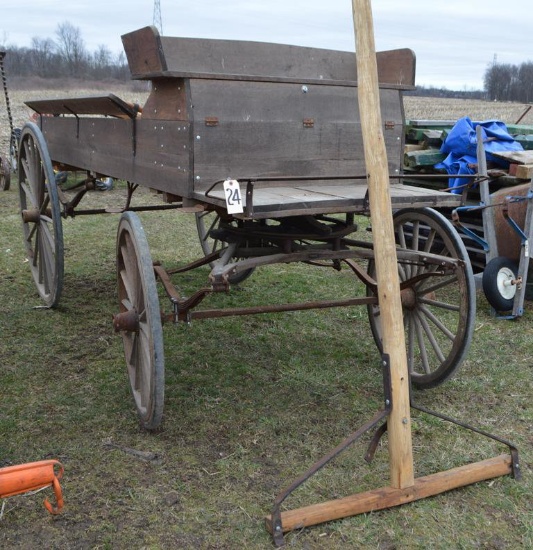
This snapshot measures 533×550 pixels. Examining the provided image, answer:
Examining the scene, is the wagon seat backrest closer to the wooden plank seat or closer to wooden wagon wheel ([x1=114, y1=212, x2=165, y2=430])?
the wooden plank seat

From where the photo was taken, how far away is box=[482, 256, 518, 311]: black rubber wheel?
4.99 metres

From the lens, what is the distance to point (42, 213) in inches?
187

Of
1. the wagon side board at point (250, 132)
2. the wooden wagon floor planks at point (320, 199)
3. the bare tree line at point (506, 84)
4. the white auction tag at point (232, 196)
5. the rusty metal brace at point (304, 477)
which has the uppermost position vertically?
the bare tree line at point (506, 84)

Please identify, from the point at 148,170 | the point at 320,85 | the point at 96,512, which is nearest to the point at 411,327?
the point at 320,85

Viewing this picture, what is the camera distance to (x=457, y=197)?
10.3 ft

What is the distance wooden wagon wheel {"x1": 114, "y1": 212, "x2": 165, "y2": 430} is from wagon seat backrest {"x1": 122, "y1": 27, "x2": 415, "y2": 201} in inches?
14.2

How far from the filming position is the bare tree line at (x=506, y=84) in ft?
38.8

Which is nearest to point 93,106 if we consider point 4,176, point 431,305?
point 431,305

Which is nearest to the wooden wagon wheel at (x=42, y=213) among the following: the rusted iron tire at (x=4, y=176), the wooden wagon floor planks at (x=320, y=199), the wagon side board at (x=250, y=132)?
the wagon side board at (x=250, y=132)

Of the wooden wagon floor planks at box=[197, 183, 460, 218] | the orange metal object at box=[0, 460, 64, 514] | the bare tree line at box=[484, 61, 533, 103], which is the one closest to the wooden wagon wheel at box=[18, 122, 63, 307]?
the wooden wagon floor planks at box=[197, 183, 460, 218]

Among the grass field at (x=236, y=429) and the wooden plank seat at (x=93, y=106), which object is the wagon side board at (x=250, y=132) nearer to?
the wooden plank seat at (x=93, y=106)

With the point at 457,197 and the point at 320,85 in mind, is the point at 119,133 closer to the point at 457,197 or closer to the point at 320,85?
the point at 320,85

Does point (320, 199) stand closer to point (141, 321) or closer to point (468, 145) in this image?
point (141, 321)

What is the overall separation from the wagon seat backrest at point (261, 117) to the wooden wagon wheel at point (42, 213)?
131cm
